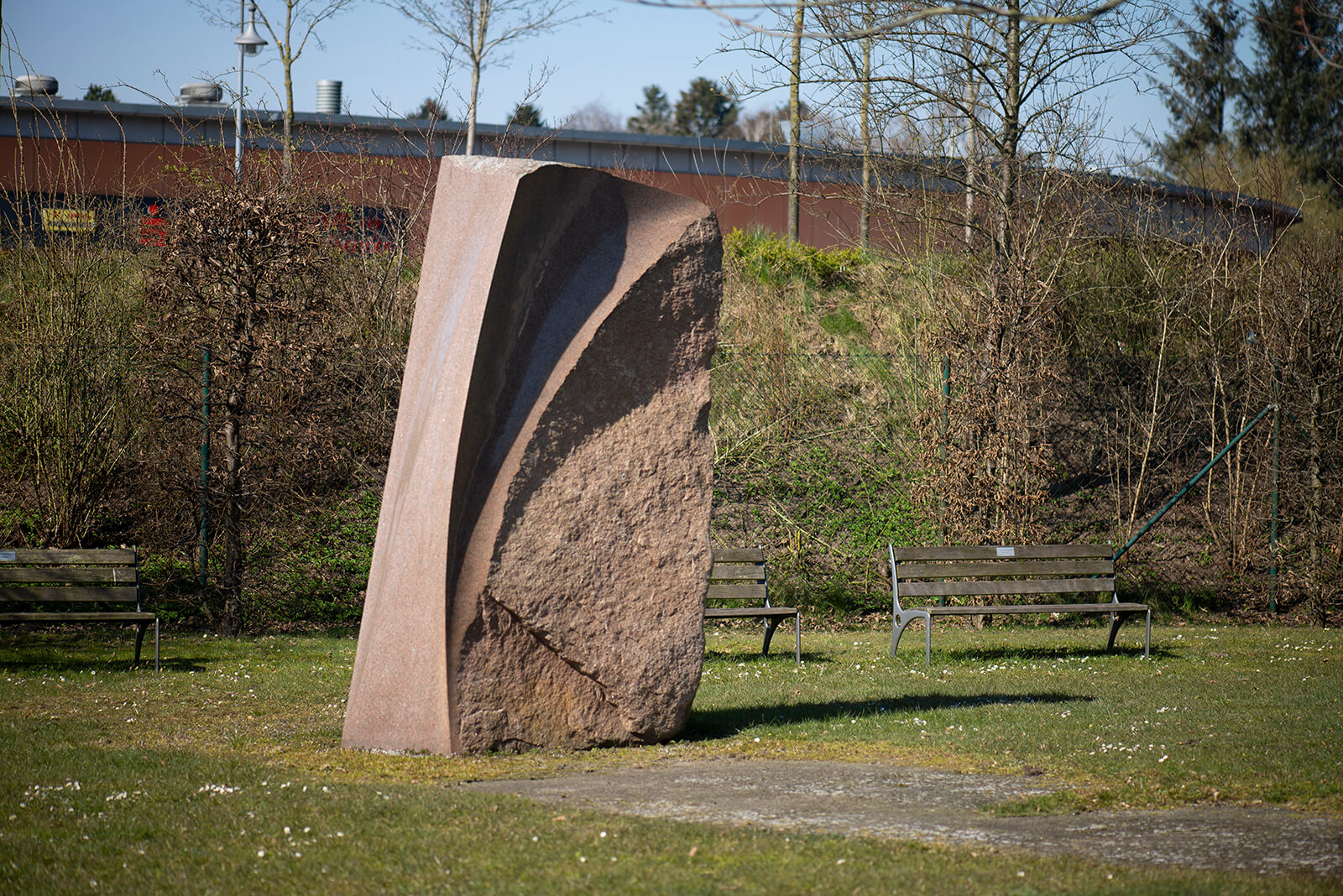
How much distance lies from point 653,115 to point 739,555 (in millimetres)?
58658

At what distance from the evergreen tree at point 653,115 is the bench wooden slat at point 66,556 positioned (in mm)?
52245

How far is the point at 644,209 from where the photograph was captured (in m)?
5.70

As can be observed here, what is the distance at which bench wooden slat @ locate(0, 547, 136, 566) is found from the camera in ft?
25.3

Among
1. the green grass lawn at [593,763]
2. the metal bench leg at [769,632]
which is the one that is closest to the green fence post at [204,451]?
the green grass lawn at [593,763]

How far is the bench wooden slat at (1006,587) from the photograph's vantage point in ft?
29.5

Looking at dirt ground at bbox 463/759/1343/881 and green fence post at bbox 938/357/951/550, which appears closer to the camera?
dirt ground at bbox 463/759/1343/881

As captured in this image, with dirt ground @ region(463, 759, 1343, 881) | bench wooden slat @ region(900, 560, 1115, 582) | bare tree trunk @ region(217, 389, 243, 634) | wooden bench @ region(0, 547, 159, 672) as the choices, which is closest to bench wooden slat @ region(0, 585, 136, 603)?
wooden bench @ region(0, 547, 159, 672)

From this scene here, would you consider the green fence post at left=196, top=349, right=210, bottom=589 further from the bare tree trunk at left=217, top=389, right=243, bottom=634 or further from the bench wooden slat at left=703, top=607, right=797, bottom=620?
the bench wooden slat at left=703, top=607, right=797, bottom=620

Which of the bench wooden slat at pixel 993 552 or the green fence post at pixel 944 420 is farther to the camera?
the green fence post at pixel 944 420

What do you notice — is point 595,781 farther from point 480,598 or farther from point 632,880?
point 632,880

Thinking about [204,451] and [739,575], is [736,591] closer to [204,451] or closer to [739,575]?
[739,575]

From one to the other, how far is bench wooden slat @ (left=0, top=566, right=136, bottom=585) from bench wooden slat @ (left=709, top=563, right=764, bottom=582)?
4.21 meters

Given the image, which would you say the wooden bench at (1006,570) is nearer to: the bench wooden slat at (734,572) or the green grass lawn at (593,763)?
the green grass lawn at (593,763)

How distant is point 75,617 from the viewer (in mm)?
7480
